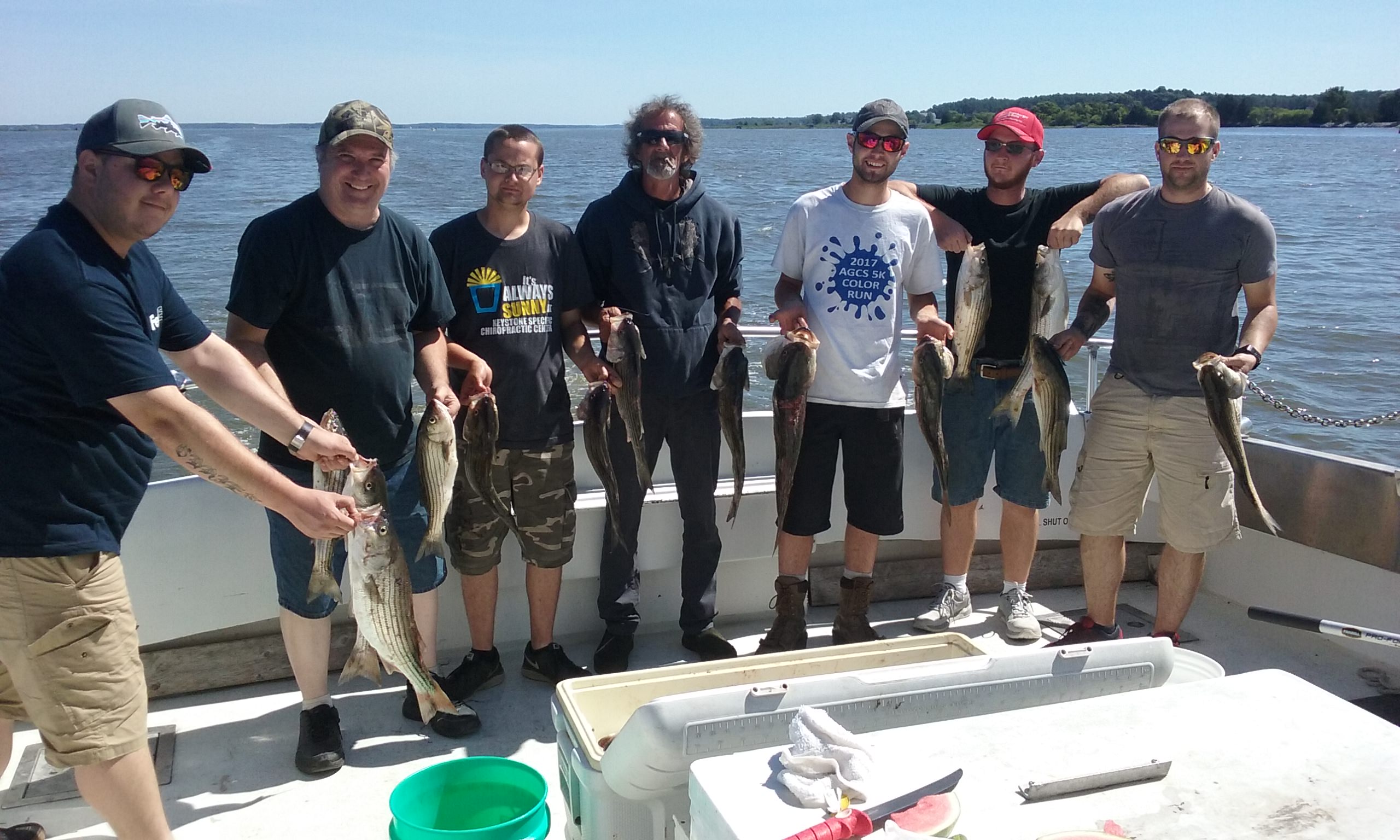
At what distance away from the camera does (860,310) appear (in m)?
4.45

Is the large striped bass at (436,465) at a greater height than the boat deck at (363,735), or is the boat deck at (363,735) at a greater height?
the large striped bass at (436,465)

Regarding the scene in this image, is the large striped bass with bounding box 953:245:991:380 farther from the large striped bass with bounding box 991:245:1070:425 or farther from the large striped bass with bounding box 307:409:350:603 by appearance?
the large striped bass with bounding box 307:409:350:603

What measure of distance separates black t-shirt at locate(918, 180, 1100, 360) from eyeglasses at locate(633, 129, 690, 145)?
1216 millimetres

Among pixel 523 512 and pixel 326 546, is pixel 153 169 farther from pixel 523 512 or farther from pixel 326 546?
pixel 523 512

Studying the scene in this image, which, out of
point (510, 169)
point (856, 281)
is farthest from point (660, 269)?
point (856, 281)

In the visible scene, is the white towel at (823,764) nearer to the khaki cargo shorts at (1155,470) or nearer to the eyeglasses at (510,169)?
the eyeglasses at (510,169)

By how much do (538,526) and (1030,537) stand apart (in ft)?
7.90

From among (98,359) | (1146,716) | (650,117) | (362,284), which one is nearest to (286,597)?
(362,284)

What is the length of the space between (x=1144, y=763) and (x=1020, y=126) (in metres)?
3.25

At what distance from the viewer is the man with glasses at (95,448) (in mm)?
2506

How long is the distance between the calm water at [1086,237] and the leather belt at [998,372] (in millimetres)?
1970

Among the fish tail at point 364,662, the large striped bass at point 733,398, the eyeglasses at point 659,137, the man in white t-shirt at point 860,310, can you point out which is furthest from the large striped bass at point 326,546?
the man in white t-shirt at point 860,310

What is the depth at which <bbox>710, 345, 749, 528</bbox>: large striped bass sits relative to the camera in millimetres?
4273

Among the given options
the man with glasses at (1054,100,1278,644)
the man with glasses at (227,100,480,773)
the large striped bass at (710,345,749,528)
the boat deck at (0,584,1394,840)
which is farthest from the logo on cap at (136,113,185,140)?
the man with glasses at (1054,100,1278,644)
